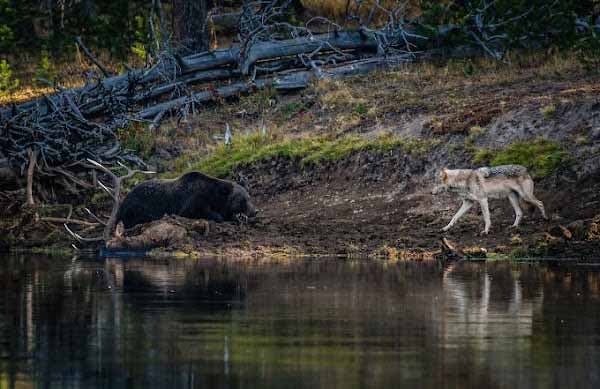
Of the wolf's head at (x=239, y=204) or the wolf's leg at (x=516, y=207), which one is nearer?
the wolf's leg at (x=516, y=207)

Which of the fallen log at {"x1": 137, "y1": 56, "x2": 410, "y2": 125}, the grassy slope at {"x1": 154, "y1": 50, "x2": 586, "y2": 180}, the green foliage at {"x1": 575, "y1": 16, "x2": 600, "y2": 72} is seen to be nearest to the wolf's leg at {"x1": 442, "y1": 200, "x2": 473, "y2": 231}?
the grassy slope at {"x1": 154, "y1": 50, "x2": 586, "y2": 180}

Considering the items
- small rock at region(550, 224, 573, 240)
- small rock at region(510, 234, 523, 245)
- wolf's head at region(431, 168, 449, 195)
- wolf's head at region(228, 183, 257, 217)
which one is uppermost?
wolf's head at region(431, 168, 449, 195)

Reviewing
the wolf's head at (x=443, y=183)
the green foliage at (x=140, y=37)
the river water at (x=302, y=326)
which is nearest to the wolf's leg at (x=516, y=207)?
the wolf's head at (x=443, y=183)

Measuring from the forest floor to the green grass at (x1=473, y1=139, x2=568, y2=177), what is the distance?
25 mm

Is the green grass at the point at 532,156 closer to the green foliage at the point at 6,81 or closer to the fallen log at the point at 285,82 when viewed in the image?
the fallen log at the point at 285,82

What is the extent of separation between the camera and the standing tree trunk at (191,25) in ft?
107

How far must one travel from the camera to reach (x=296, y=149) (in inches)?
1049

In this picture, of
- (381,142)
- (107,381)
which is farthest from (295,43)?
(107,381)

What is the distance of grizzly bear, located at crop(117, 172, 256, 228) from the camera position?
872 inches

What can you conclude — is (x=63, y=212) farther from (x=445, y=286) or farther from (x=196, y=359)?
(x=196, y=359)

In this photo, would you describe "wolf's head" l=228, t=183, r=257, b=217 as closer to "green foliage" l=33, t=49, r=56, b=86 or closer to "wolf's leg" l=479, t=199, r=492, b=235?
"wolf's leg" l=479, t=199, r=492, b=235

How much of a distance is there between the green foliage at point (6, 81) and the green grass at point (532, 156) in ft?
47.8

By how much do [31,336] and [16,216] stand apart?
11.4 metres

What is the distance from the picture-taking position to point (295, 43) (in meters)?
32.0
